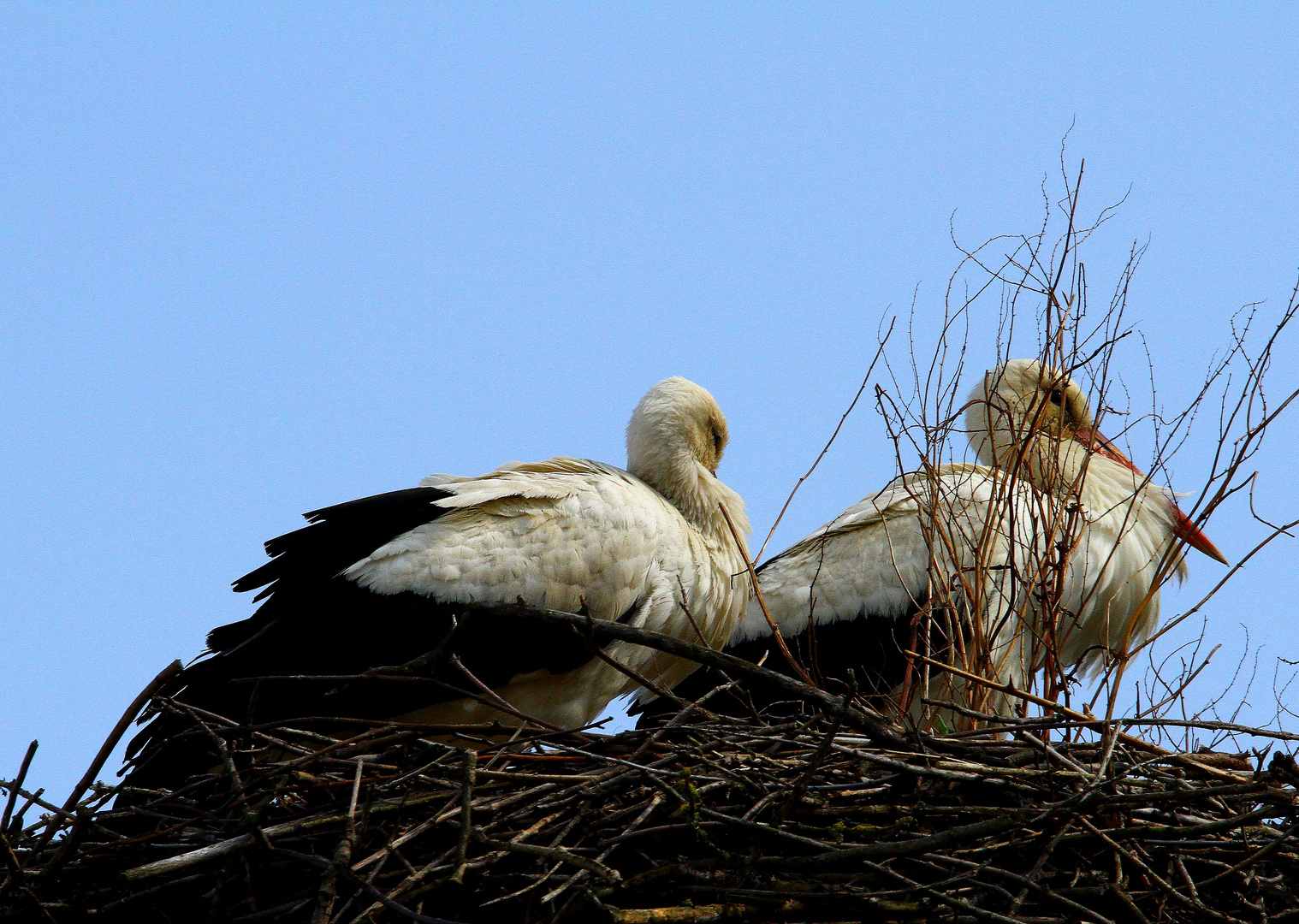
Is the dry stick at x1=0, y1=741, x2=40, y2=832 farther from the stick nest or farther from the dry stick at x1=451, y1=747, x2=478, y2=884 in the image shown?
the dry stick at x1=451, y1=747, x2=478, y2=884

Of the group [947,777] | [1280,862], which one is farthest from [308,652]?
[1280,862]

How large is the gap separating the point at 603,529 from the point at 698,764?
4.54 feet

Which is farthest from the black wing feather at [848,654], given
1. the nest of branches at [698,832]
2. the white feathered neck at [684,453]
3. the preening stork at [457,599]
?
the nest of branches at [698,832]

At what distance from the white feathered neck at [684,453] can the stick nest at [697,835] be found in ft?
5.66

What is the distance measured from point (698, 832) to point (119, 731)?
1289 millimetres

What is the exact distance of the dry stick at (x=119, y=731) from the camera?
3.10 metres

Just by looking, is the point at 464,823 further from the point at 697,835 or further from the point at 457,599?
the point at 457,599

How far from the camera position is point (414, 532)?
468 centimetres

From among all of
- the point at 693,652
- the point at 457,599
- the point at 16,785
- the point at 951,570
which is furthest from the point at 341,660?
the point at 951,570

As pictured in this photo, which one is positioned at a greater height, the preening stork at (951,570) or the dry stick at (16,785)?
the preening stork at (951,570)

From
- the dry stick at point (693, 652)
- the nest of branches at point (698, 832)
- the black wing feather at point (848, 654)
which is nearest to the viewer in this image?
the dry stick at point (693, 652)

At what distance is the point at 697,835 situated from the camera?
10.2 feet

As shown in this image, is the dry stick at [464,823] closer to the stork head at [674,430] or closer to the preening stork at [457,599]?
the preening stork at [457,599]

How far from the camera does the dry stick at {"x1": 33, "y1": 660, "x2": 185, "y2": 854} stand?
3.10 meters
